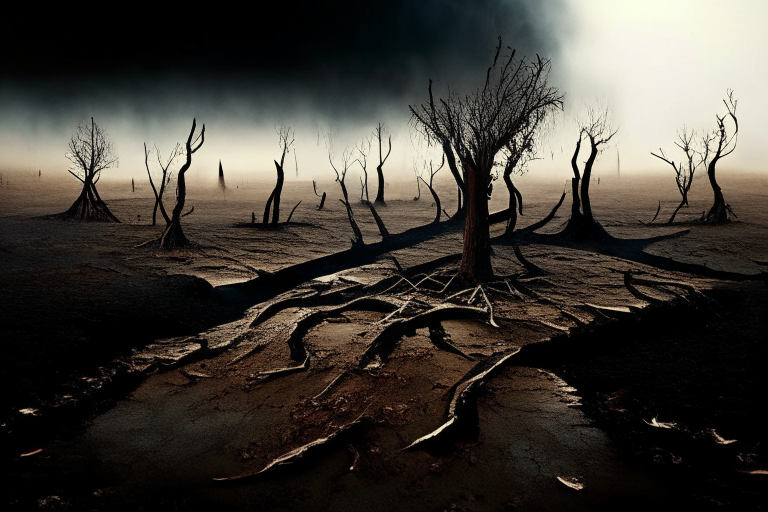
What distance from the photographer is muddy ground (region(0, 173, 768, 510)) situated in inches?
183

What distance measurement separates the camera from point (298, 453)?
5.02 meters

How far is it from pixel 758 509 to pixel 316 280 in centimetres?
944

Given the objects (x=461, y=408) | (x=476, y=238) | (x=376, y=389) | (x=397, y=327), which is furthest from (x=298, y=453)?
(x=476, y=238)

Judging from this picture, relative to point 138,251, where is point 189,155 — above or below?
above

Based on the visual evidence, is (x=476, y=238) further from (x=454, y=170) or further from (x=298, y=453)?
(x=454, y=170)

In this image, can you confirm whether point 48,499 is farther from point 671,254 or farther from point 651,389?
point 671,254

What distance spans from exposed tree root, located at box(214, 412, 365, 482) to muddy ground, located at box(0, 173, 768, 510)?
1.3 inches

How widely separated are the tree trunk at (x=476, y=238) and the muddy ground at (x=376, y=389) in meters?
0.57

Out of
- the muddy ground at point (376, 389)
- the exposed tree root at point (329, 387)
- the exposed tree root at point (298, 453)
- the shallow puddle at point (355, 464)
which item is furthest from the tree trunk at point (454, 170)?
the exposed tree root at point (298, 453)

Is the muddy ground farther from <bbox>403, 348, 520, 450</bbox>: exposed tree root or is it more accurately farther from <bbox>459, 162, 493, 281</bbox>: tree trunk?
<bbox>459, 162, 493, 281</bbox>: tree trunk

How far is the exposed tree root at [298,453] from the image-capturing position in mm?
4734

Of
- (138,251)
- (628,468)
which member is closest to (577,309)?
(628,468)

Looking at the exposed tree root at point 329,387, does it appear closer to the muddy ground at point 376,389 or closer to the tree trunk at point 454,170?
the muddy ground at point 376,389

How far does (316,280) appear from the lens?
12.3 metres
